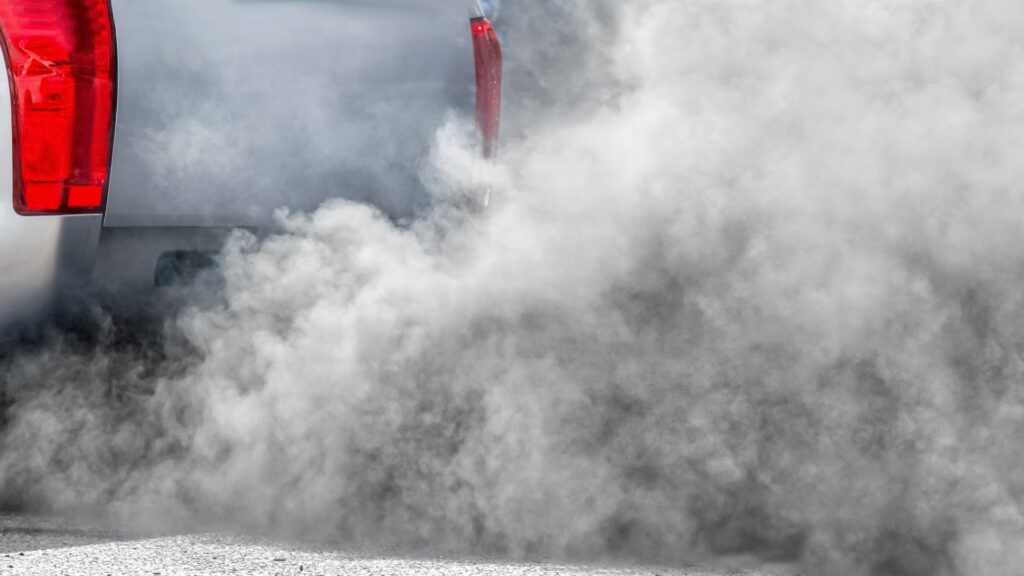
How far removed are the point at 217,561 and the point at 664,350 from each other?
111 centimetres

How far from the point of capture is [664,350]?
11.0 feet

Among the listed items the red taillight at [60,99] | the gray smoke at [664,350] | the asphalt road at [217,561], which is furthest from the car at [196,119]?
the asphalt road at [217,561]

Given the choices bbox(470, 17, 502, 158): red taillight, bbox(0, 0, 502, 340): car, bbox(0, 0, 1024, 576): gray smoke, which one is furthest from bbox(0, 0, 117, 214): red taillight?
bbox(470, 17, 502, 158): red taillight

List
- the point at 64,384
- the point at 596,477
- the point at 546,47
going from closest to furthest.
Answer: the point at 596,477
the point at 64,384
the point at 546,47

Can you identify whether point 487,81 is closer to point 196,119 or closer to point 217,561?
point 196,119

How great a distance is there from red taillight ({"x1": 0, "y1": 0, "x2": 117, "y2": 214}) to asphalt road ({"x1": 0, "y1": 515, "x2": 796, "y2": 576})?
27.1 inches

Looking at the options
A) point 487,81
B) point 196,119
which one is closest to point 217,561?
point 196,119

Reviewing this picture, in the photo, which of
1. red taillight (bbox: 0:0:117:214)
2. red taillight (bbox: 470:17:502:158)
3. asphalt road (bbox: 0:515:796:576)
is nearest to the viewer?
asphalt road (bbox: 0:515:796:576)

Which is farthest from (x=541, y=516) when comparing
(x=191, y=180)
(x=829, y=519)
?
(x=191, y=180)

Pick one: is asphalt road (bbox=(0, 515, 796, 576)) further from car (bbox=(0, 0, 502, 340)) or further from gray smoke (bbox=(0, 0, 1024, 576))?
car (bbox=(0, 0, 502, 340))

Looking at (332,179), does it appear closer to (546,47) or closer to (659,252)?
(659,252)

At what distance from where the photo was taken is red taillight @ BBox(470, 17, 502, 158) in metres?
3.72

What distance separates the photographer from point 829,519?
3002 millimetres

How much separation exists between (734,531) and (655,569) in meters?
0.24
